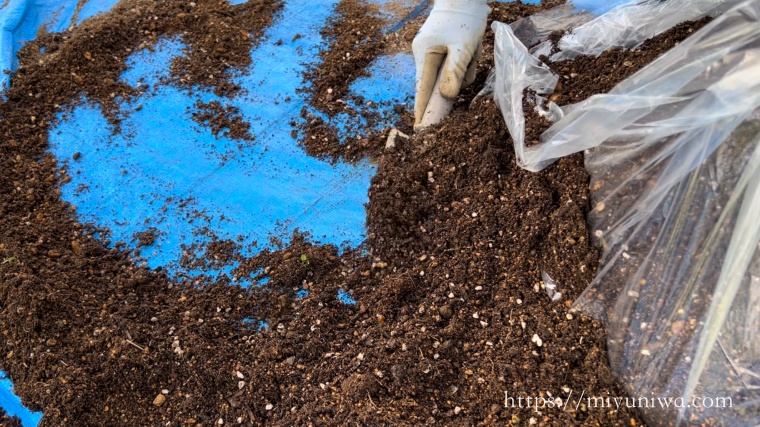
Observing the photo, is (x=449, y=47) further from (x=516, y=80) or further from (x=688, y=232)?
(x=688, y=232)

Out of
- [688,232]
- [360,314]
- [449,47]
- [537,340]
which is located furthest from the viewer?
[449,47]

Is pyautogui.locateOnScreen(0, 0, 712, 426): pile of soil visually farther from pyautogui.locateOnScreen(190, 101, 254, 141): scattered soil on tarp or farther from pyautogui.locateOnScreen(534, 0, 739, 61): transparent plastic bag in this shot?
pyautogui.locateOnScreen(190, 101, 254, 141): scattered soil on tarp

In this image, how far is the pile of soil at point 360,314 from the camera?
4.75 feet

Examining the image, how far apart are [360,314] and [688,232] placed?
0.96 meters

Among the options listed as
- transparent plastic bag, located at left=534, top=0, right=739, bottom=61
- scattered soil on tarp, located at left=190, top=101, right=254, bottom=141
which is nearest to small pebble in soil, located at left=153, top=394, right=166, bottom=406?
scattered soil on tarp, located at left=190, top=101, right=254, bottom=141

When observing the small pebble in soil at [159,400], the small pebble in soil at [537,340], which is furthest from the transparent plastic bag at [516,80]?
the small pebble in soil at [159,400]

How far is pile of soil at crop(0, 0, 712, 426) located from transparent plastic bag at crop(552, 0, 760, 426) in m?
0.10

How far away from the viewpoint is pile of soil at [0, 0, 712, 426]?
4.75 ft

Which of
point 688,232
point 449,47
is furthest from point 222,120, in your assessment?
point 688,232

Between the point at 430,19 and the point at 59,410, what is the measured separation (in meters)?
1.87

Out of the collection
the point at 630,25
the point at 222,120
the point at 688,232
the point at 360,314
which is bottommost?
the point at 360,314

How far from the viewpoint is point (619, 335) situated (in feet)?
4.59

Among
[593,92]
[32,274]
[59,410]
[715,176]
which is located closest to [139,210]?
[32,274]

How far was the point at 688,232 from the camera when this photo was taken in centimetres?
131
